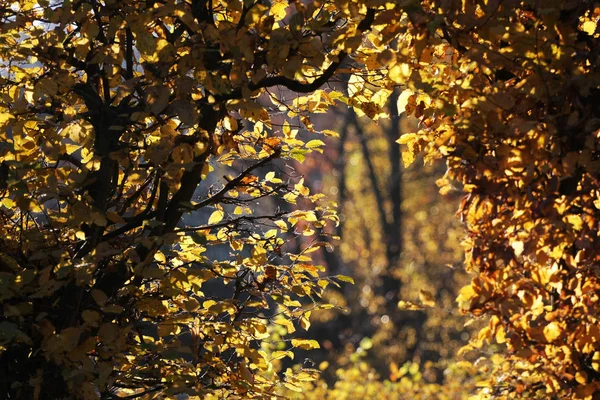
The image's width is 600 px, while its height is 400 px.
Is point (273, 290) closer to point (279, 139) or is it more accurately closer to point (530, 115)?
point (279, 139)

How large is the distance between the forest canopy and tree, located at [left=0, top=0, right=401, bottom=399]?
0.04 ft

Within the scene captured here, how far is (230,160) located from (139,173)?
790 mm

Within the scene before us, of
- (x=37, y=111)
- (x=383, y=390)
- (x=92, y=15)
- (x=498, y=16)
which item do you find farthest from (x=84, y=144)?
(x=383, y=390)

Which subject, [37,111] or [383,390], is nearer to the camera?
[37,111]

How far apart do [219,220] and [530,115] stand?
69.0 inches

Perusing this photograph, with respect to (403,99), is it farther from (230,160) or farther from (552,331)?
(552,331)

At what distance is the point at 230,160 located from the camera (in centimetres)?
441

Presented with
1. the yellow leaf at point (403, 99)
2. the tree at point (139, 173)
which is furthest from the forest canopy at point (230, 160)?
Result: the yellow leaf at point (403, 99)

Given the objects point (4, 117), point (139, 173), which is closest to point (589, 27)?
point (139, 173)

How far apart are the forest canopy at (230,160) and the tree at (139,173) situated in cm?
1

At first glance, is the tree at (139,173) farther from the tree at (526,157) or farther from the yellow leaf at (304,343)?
the tree at (526,157)

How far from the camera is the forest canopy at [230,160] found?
3.59m

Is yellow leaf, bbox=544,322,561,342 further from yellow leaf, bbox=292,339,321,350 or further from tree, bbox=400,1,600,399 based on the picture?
yellow leaf, bbox=292,339,321,350

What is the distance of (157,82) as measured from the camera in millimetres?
3543
